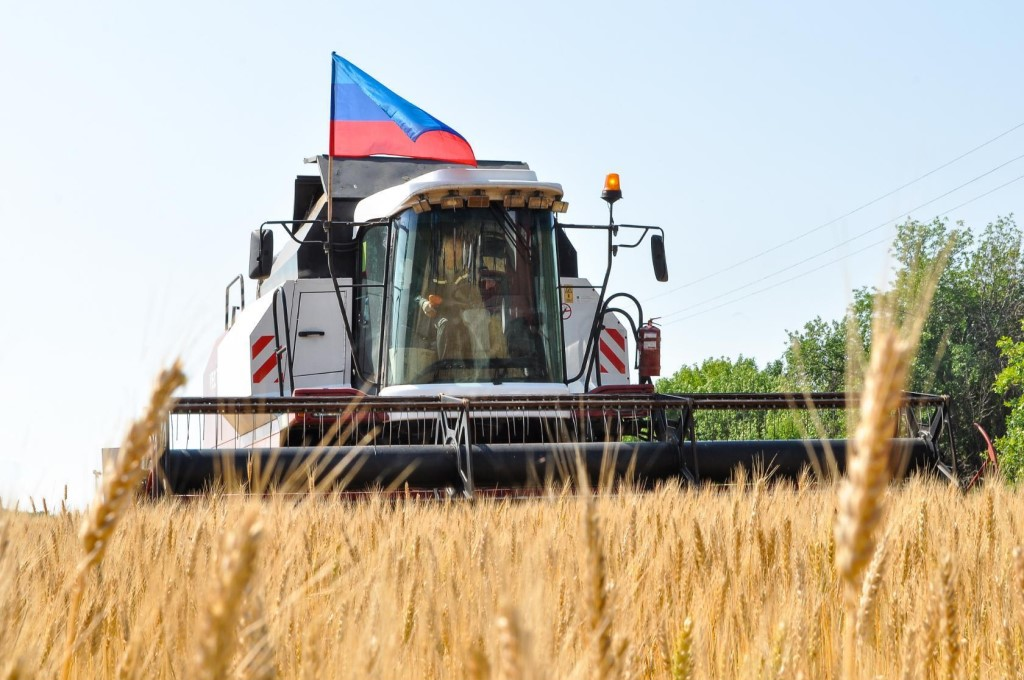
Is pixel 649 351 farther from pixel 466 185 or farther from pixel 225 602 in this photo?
pixel 225 602

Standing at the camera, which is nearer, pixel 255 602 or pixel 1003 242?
pixel 255 602

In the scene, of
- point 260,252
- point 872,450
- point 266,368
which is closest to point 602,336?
point 266,368

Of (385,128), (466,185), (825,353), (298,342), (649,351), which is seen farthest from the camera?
(825,353)

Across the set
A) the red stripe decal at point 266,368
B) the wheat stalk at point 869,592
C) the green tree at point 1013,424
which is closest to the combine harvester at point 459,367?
the red stripe decal at point 266,368

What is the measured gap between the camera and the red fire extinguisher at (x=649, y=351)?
28.0ft

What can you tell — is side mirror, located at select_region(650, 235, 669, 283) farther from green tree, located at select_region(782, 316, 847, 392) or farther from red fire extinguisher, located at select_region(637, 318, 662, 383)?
green tree, located at select_region(782, 316, 847, 392)

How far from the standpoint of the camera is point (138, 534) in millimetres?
2566

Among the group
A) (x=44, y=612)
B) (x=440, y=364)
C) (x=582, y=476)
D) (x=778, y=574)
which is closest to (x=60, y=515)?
(x=44, y=612)

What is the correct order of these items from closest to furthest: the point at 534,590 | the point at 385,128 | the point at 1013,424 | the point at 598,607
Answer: the point at 598,607
the point at 534,590
the point at 385,128
the point at 1013,424

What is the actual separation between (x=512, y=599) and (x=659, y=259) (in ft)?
22.8

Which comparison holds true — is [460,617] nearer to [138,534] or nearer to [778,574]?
[138,534]

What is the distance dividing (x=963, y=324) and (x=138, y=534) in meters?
52.5

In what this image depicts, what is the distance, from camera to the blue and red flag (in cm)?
984

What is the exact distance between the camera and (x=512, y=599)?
3.39ft
